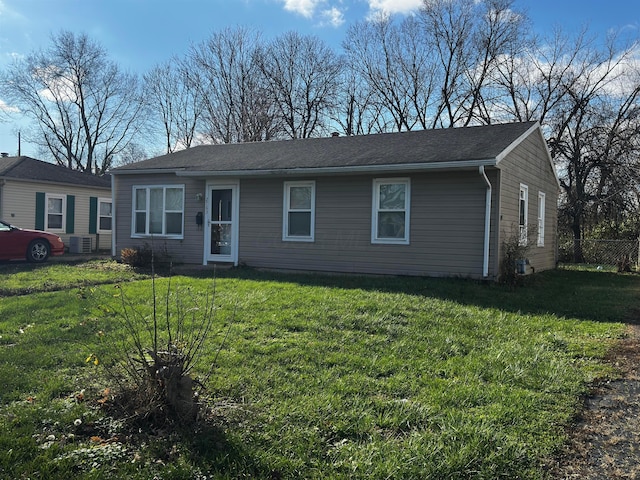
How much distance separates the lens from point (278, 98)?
30.6 meters

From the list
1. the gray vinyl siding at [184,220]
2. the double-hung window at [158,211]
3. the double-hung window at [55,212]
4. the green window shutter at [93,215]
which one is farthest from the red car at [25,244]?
the green window shutter at [93,215]

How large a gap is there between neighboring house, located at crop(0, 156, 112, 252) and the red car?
12.8ft

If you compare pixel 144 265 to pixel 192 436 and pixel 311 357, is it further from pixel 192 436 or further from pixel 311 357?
pixel 192 436

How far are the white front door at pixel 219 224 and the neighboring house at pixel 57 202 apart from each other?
744 centimetres

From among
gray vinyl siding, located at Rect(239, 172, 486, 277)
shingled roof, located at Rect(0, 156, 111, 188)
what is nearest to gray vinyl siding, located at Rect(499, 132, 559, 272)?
gray vinyl siding, located at Rect(239, 172, 486, 277)

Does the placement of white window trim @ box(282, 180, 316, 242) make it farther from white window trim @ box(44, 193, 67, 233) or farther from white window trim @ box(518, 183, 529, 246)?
white window trim @ box(44, 193, 67, 233)

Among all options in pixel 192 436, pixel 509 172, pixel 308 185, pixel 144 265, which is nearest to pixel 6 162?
pixel 144 265

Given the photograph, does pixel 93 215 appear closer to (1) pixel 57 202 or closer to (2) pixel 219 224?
(1) pixel 57 202

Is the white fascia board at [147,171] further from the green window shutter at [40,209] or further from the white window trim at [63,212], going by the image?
the white window trim at [63,212]

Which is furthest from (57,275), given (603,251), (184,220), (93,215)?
(603,251)

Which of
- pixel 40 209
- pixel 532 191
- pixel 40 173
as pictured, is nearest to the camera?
pixel 532 191

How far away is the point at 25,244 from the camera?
531 inches

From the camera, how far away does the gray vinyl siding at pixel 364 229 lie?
10.3 metres

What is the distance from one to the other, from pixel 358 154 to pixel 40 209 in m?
12.9
